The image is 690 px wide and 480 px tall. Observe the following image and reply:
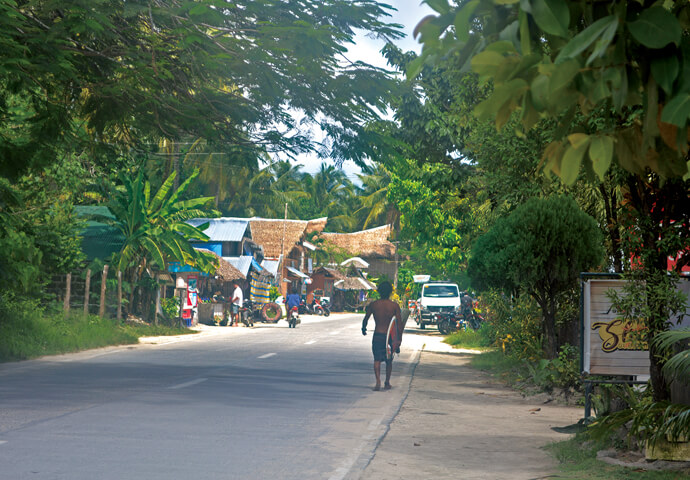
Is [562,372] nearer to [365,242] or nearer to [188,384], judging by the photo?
[188,384]

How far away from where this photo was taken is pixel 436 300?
149ft

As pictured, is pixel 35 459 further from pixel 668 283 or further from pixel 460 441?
pixel 668 283

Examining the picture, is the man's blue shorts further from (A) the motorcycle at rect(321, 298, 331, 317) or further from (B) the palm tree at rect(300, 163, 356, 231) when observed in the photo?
(B) the palm tree at rect(300, 163, 356, 231)

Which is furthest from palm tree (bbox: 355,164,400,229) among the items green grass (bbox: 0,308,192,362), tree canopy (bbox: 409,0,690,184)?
tree canopy (bbox: 409,0,690,184)

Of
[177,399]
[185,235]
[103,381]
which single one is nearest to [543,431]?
[177,399]

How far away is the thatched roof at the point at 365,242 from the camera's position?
90000 millimetres

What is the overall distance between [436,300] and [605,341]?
35.4m

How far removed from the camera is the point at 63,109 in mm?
14117

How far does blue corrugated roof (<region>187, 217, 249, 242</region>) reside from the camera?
57156mm

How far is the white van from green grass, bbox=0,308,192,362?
20370 millimetres

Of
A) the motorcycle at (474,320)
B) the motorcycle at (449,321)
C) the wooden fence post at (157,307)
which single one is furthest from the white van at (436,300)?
the wooden fence post at (157,307)

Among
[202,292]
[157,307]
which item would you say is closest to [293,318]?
[157,307]

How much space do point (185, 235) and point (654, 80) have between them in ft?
108

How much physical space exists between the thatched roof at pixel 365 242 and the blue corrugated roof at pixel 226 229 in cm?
3015
